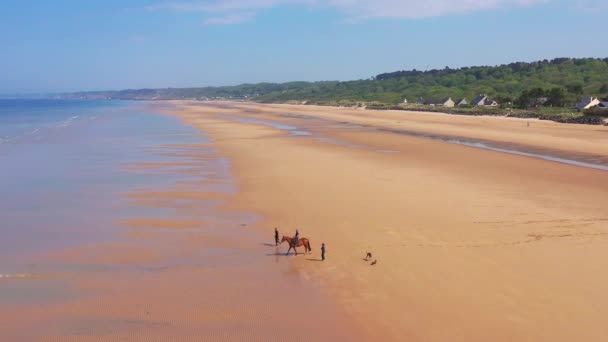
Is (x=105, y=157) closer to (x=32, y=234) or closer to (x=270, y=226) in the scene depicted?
(x=32, y=234)

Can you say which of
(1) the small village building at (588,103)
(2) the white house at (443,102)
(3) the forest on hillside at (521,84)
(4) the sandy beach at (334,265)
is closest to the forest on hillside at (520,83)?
(3) the forest on hillside at (521,84)

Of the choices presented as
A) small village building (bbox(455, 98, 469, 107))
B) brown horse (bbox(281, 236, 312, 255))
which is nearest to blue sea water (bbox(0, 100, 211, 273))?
brown horse (bbox(281, 236, 312, 255))

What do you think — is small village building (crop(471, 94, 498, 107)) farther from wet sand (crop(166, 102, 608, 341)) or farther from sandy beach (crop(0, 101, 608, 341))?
sandy beach (crop(0, 101, 608, 341))

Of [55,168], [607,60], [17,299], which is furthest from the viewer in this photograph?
[607,60]

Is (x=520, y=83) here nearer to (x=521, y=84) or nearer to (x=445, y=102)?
(x=521, y=84)

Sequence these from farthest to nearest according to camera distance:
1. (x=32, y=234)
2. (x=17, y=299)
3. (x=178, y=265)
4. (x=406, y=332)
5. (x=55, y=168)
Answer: (x=55, y=168)
(x=32, y=234)
(x=178, y=265)
(x=17, y=299)
(x=406, y=332)

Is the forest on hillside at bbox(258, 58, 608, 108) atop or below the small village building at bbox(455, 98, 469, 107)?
atop

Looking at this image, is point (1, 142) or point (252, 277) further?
point (1, 142)

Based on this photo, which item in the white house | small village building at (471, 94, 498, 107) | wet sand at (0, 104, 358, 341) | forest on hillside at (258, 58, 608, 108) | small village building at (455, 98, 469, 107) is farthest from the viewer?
the white house

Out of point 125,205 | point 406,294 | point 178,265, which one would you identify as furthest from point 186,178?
point 406,294
